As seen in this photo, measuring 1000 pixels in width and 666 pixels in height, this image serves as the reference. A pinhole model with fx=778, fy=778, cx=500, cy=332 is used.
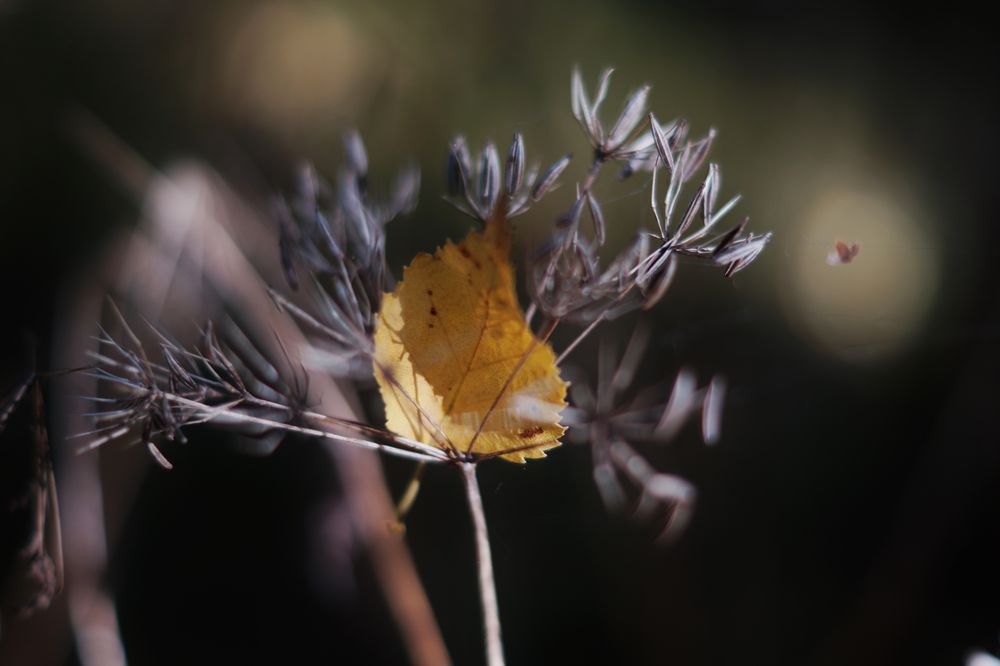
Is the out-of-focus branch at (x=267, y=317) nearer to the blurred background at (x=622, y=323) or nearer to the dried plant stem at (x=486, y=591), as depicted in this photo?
the blurred background at (x=622, y=323)

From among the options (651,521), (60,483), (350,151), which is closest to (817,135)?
(651,521)

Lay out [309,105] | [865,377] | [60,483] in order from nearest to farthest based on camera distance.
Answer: [60,483] → [865,377] → [309,105]

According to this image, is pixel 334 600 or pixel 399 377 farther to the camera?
pixel 334 600

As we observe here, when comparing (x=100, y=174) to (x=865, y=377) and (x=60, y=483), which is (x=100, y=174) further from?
(x=865, y=377)

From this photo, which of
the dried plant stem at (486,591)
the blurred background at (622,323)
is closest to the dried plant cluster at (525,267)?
the dried plant stem at (486,591)

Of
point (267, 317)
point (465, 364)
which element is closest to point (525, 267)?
point (465, 364)

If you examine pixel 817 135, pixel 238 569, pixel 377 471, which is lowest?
pixel 238 569
